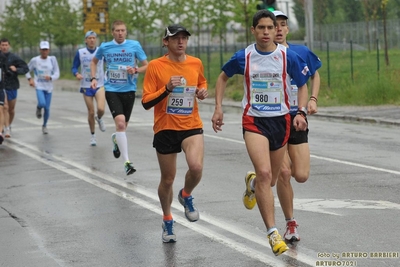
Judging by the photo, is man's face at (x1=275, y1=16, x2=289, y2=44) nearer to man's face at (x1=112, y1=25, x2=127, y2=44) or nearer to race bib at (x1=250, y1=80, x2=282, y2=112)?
race bib at (x1=250, y1=80, x2=282, y2=112)

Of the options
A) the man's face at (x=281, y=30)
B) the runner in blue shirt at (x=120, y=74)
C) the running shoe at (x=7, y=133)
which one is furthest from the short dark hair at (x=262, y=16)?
the running shoe at (x=7, y=133)

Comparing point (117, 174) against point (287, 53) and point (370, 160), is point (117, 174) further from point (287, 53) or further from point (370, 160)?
point (287, 53)

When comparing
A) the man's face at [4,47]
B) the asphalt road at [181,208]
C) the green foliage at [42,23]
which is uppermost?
the green foliage at [42,23]

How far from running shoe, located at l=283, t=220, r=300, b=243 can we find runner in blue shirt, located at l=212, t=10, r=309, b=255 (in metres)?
0.46

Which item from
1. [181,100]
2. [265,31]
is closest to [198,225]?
[181,100]

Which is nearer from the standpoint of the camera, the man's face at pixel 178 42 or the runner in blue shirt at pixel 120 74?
the man's face at pixel 178 42

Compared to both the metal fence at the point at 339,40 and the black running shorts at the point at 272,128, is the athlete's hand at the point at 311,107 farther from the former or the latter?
the metal fence at the point at 339,40

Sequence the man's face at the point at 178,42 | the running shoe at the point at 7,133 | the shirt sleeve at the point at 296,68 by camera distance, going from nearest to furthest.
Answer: the shirt sleeve at the point at 296,68 → the man's face at the point at 178,42 → the running shoe at the point at 7,133

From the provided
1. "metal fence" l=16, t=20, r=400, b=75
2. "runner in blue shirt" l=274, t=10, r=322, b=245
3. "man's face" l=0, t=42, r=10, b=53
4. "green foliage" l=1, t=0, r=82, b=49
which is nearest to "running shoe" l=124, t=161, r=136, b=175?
"runner in blue shirt" l=274, t=10, r=322, b=245

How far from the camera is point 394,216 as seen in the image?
367 inches

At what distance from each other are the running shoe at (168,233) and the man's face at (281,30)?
1831mm

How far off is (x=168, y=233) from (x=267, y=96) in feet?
5.05

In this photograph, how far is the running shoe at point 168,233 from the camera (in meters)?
8.55

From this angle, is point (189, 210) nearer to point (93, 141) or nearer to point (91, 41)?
point (93, 141)
